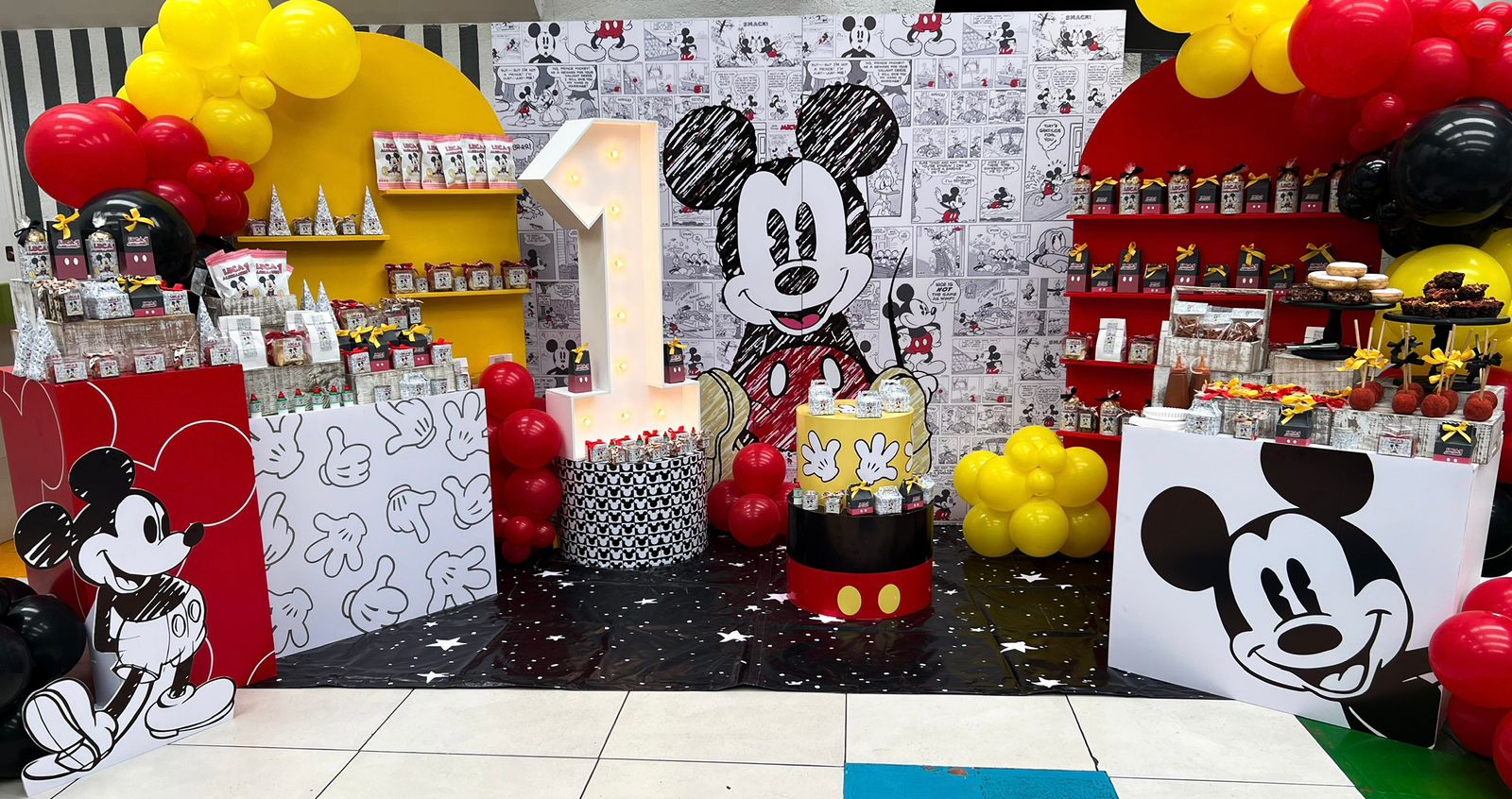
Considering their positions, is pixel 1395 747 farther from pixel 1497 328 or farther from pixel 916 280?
pixel 916 280

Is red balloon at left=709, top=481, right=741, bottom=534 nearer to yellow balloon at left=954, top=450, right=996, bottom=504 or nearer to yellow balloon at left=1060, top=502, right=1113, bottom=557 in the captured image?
yellow balloon at left=954, top=450, right=996, bottom=504

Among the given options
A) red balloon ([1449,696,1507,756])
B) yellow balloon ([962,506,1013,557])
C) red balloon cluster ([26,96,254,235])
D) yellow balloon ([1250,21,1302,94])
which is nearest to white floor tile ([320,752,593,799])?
red balloon cluster ([26,96,254,235])

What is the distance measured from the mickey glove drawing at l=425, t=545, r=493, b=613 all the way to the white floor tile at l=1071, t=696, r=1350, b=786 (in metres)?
2.68

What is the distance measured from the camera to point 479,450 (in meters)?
4.44

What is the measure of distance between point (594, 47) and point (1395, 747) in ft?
15.7

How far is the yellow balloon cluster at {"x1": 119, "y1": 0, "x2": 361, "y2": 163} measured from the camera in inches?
155

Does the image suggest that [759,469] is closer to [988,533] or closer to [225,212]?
[988,533]

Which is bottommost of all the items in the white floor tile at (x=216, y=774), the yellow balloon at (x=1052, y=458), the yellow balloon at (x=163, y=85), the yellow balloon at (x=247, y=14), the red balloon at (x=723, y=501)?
the white floor tile at (x=216, y=774)

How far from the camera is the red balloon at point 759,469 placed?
521 centimetres

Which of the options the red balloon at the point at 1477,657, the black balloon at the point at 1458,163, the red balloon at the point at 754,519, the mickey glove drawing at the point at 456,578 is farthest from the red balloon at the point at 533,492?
the black balloon at the point at 1458,163

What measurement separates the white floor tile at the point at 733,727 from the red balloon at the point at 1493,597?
2.06m

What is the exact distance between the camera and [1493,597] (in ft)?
9.68

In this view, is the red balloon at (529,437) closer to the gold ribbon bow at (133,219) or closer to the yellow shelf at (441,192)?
the yellow shelf at (441,192)

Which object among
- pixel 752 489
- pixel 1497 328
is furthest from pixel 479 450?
pixel 1497 328
